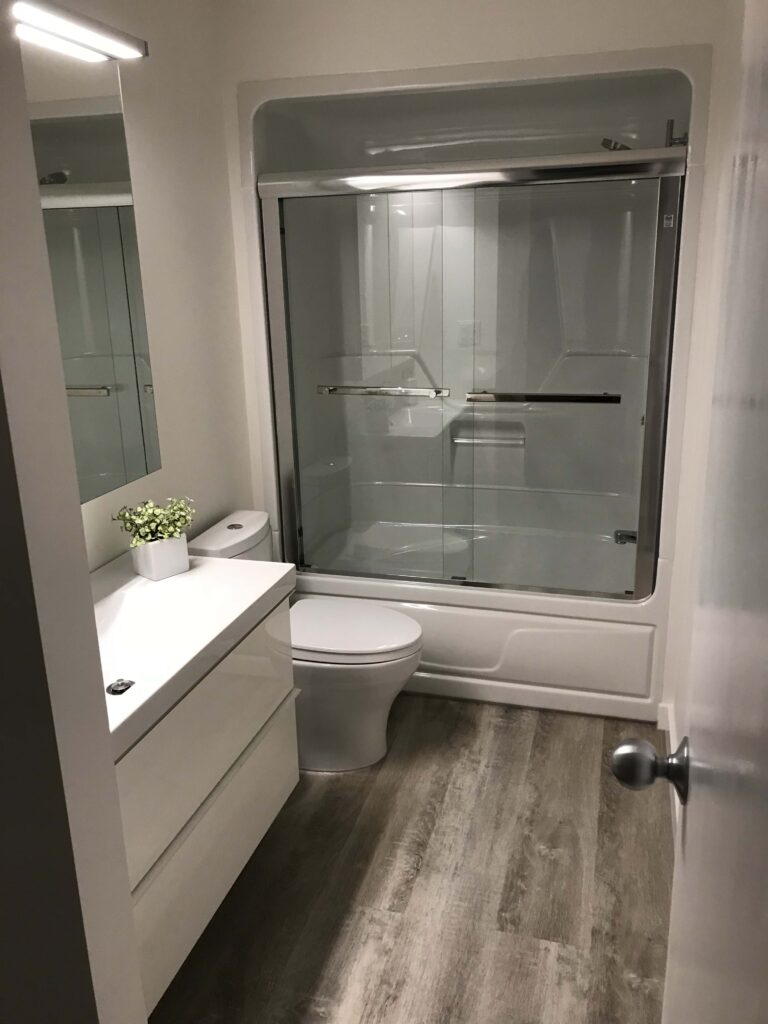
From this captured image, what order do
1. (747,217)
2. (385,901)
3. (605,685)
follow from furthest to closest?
(605,685) < (385,901) < (747,217)

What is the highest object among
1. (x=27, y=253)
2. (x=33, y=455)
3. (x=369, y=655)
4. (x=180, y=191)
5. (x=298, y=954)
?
(x=180, y=191)

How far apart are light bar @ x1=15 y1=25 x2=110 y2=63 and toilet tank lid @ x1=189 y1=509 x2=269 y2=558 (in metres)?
1.32

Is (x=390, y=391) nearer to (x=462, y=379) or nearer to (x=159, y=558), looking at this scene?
(x=462, y=379)

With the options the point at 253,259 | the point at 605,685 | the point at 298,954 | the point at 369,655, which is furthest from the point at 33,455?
the point at 605,685

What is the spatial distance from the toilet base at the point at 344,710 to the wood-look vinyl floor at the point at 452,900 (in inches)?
2.3

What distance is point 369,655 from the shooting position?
2.44 meters

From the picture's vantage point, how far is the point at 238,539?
2627 millimetres

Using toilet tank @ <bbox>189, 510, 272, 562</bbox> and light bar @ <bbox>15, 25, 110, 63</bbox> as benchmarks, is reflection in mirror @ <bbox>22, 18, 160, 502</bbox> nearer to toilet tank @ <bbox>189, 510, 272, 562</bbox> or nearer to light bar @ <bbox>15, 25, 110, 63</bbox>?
light bar @ <bbox>15, 25, 110, 63</bbox>

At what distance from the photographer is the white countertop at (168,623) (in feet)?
5.08

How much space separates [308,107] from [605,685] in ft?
7.58

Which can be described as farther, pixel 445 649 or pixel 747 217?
pixel 445 649

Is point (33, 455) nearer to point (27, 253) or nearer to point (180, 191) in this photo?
point (27, 253)

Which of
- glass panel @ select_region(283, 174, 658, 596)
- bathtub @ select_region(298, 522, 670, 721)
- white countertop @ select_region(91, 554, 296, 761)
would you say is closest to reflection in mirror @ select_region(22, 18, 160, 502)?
white countertop @ select_region(91, 554, 296, 761)

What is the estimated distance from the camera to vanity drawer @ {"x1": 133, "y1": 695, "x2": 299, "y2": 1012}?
1.60 m
